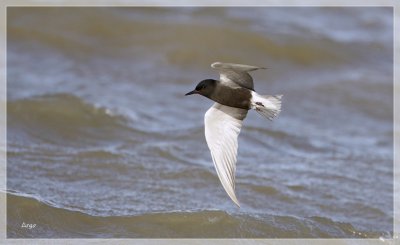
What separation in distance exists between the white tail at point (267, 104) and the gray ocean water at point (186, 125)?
1.05m

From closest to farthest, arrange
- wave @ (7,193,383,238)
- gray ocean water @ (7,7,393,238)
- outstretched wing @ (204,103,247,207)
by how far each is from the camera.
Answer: outstretched wing @ (204,103,247,207) < wave @ (7,193,383,238) < gray ocean water @ (7,7,393,238)

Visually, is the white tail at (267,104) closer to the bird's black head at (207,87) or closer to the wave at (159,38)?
the bird's black head at (207,87)

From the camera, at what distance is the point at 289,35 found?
40.2ft

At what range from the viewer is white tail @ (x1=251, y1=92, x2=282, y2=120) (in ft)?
17.8

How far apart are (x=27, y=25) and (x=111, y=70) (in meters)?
1.72

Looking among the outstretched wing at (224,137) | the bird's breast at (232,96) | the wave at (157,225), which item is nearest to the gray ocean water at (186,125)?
the wave at (157,225)

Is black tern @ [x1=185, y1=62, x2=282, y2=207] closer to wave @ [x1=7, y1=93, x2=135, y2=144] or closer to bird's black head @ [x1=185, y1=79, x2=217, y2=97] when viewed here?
bird's black head @ [x1=185, y1=79, x2=217, y2=97]

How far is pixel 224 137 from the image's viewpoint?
18.1 feet

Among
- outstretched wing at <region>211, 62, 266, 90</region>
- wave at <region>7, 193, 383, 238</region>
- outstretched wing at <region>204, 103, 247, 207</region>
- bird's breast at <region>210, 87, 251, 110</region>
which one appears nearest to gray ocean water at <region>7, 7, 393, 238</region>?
wave at <region>7, 193, 383, 238</region>

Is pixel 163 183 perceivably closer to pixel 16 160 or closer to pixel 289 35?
pixel 16 160

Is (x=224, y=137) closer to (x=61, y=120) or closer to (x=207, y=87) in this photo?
(x=207, y=87)

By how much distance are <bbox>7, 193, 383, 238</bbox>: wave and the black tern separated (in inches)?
32.5

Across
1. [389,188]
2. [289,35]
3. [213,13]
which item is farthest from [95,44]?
[389,188]

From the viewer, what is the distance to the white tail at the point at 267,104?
5.41 meters
